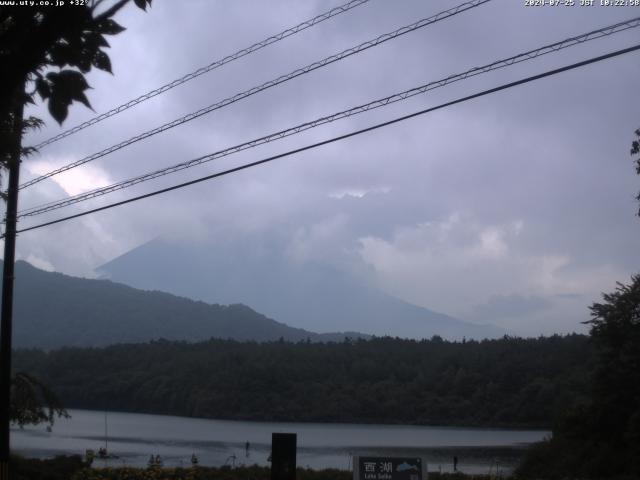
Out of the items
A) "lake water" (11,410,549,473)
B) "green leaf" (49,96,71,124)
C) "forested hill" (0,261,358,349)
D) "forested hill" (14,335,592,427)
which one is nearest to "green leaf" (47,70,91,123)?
"green leaf" (49,96,71,124)

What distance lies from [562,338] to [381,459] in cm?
6122

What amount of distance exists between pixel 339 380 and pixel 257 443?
28050 millimetres

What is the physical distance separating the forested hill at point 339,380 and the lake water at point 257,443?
318 cm

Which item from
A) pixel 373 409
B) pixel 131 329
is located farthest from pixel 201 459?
pixel 131 329

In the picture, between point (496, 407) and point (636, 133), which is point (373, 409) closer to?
point (496, 407)

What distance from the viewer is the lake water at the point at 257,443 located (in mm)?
32031

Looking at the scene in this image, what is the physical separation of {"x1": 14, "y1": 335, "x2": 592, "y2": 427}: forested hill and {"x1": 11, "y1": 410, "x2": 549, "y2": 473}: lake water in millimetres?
3184

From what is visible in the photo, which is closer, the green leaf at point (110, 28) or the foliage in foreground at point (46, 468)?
the green leaf at point (110, 28)

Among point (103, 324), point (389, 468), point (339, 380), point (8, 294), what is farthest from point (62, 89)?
point (103, 324)

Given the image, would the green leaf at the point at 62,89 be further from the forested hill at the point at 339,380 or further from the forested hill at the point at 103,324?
the forested hill at the point at 103,324

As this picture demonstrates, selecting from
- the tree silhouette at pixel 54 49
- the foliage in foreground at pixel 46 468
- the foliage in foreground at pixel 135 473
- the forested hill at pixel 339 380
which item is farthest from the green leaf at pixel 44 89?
the forested hill at pixel 339 380

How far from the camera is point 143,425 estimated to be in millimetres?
59750

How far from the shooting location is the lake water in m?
32.0

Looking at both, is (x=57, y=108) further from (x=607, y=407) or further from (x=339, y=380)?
(x=339, y=380)
